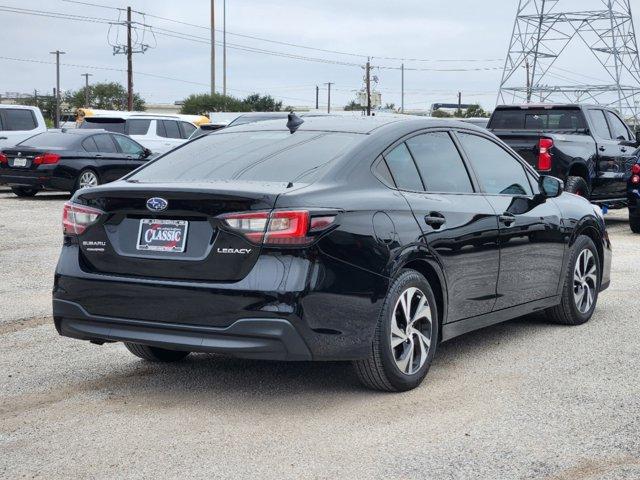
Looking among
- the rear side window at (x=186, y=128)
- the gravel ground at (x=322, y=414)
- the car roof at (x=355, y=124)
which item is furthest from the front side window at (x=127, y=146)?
the car roof at (x=355, y=124)

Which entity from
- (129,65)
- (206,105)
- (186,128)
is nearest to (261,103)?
(206,105)

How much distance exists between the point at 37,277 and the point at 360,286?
6.06 metres

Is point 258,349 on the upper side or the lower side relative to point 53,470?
upper

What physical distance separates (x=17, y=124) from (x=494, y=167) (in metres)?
19.6

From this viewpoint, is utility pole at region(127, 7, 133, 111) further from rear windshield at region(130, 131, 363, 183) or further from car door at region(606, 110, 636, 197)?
rear windshield at region(130, 131, 363, 183)

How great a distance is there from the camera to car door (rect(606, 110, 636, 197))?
1675 cm

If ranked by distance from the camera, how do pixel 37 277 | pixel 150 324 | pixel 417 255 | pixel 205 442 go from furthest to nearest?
pixel 37 277 < pixel 417 255 < pixel 150 324 < pixel 205 442

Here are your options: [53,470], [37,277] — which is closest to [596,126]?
[37,277]

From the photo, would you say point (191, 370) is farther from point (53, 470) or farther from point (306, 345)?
point (53, 470)

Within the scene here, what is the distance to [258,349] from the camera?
5293 mm

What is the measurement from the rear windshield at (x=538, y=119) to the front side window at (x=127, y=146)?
860cm

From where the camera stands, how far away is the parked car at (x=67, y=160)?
2105 cm

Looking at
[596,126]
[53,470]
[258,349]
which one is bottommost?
[53,470]

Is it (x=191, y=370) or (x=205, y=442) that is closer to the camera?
(x=205, y=442)
